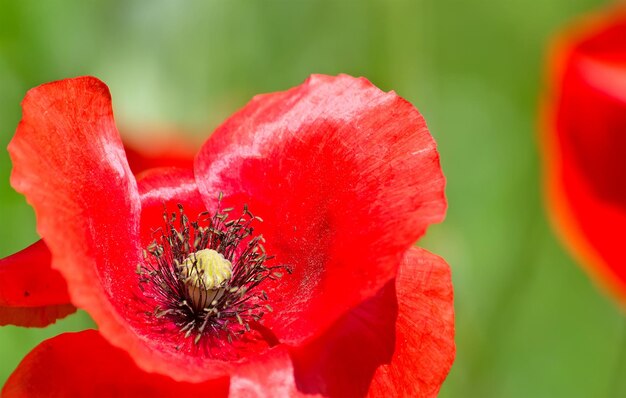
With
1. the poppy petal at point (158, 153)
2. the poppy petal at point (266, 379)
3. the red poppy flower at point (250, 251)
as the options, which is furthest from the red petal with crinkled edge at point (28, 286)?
the poppy petal at point (158, 153)

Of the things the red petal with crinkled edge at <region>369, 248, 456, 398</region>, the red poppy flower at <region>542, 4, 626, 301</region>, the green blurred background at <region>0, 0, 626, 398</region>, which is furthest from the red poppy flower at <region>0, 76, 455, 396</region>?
the red poppy flower at <region>542, 4, 626, 301</region>

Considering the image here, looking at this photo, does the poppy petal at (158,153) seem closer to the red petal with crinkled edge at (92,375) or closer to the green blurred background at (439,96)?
the green blurred background at (439,96)

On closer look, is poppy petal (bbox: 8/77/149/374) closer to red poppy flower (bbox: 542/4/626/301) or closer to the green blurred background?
the green blurred background

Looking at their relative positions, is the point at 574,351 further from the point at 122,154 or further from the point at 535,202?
the point at 122,154

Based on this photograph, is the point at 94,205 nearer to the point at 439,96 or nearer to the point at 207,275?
the point at 207,275

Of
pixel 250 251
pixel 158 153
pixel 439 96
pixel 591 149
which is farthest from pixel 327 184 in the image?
pixel 439 96

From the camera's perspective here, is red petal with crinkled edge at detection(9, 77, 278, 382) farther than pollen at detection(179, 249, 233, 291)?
No
